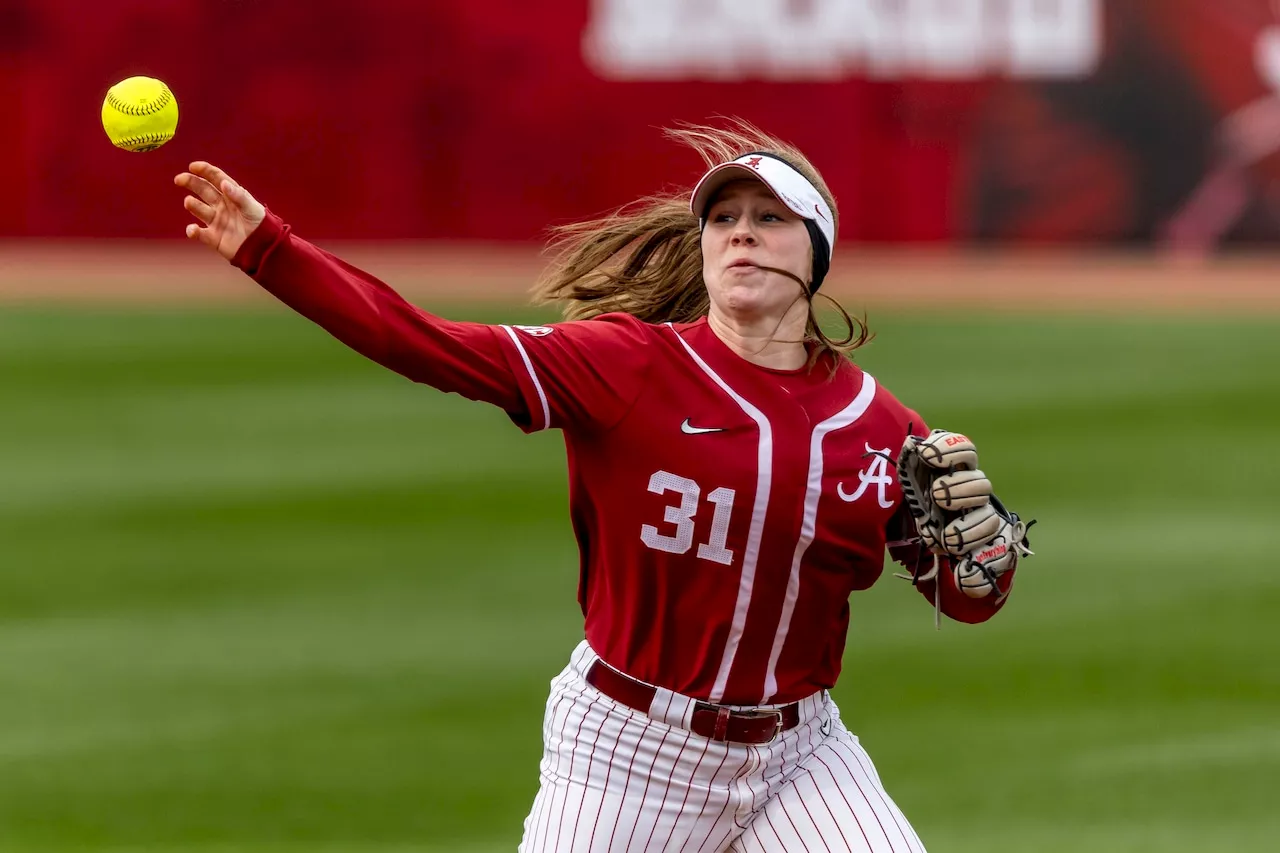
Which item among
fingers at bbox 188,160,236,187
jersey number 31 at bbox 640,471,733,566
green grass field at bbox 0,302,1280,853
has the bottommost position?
green grass field at bbox 0,302,1280,853

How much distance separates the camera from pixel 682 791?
4.06 meters

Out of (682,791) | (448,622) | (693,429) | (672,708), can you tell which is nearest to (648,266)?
(693,429)

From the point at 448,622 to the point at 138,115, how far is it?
5.48m

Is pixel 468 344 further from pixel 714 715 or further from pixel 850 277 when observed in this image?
pixel 850 277

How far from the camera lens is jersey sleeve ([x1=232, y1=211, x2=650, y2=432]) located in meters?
3.61

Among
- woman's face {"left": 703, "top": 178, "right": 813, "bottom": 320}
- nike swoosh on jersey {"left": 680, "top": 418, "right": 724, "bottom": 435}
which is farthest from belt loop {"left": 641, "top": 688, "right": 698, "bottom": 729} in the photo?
woman's face {"left": 703, "top": 178, "right": 813, "bottom": 320}

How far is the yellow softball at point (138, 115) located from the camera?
12.8 feet

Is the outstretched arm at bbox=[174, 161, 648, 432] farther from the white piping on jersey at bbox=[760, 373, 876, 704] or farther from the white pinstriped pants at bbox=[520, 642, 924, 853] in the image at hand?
the white pinstriped pants at bbox=[520, 642, 924, 853]

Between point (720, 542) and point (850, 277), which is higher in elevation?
point (720, 542)

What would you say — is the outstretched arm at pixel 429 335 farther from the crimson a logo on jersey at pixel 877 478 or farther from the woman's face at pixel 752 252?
the crimson a logo on jersey at pixel 877 478

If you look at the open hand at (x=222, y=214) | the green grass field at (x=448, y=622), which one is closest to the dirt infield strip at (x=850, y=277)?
the green grass field at (x=448, y=622)

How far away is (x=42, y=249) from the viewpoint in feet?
66.4

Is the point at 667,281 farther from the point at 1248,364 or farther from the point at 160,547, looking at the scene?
the point at 1248,364

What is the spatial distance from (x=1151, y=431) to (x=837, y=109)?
23.9ft
